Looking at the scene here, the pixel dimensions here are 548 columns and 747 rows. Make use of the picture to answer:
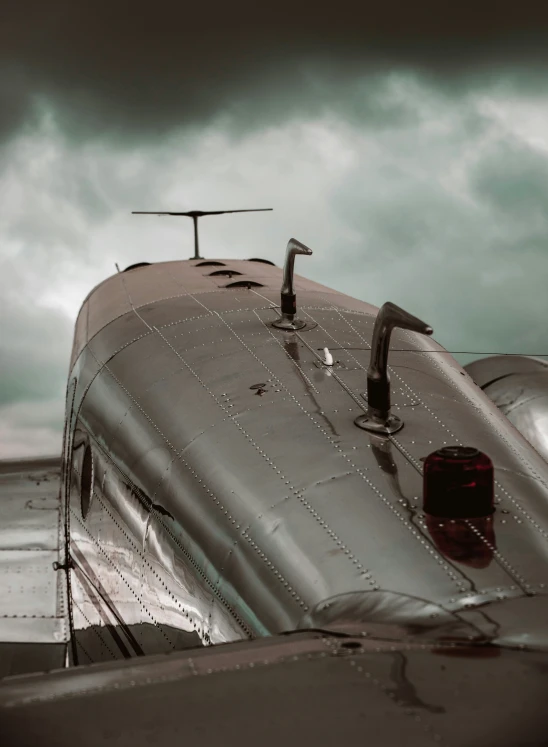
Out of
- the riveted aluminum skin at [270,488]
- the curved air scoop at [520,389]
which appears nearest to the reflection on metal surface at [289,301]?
the riveted aluminum skin at [270,488]

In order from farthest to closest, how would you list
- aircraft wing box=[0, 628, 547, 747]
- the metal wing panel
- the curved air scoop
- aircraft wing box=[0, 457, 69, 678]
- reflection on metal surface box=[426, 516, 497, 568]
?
the metal wing panel → aircraft wing box=[0, 457, 69, 678] → the curved air scoop → reflection on metal surface box=[426, 516, 497, 568] → aircraft wing box=[0, 628, 547, 747]

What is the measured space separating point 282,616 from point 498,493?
140 cm

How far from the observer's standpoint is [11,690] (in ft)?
8.45

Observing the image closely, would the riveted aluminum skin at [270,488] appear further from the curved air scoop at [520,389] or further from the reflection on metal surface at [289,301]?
the curved air scoop at [520,389]

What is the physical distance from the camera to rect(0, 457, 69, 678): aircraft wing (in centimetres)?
1035

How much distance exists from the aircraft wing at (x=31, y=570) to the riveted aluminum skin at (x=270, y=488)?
2.24 m

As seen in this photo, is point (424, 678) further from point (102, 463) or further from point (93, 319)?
point (93, 319)

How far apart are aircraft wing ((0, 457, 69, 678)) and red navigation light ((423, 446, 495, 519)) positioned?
636 cm

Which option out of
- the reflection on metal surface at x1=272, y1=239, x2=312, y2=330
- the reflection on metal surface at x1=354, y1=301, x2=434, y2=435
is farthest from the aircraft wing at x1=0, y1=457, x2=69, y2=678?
the reflection on metal surface at x1=354, y1=301, x2=434, y2=435

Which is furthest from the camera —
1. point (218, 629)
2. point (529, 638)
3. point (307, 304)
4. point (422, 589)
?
point (307, 304)

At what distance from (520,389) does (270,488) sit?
3899mm

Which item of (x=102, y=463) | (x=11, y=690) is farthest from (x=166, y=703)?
(x=102, y=463)

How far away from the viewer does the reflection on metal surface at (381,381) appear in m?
5.29

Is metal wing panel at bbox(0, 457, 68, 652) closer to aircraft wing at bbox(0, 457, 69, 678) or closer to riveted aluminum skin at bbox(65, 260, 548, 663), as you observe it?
aircraft wing at bbox(0, 457, 69, 678)
